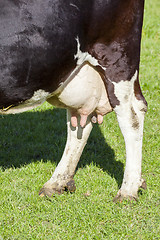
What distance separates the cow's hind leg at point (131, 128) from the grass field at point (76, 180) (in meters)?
0.14

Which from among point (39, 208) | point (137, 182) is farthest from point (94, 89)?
point (39, 208)

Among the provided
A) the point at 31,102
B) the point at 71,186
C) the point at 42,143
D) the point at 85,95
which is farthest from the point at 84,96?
the point at 42,143

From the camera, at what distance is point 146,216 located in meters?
3.62

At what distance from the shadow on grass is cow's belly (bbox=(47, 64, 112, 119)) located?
0.83 m

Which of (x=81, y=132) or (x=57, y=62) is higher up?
(x=57, y=62)

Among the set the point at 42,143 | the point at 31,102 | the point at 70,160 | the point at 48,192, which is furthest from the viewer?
the point at 42,143

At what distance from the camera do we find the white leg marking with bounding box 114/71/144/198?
12.0ft

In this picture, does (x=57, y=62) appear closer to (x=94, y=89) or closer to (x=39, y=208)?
(x=94, y=89)

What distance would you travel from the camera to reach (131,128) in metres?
3.69

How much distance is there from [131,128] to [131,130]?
0.06ft

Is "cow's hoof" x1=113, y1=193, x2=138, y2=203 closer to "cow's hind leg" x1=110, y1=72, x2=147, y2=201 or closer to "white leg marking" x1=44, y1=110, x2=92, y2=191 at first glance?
"cow's hind leg" x1=110, y1=72, x2=147, y2=201

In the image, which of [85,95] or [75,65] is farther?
[85,95]

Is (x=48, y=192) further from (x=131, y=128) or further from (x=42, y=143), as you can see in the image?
(x=42, y=143)

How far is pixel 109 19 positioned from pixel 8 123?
2.72 m
